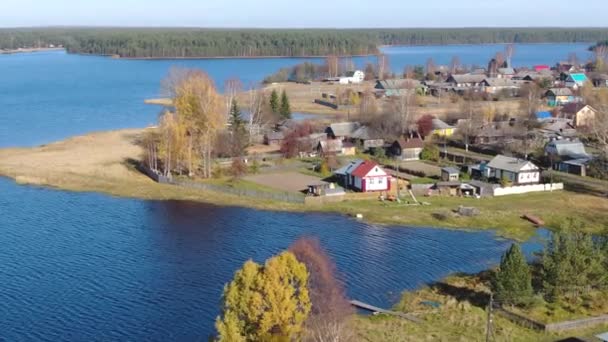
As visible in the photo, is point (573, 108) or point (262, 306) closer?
point (262, 306)

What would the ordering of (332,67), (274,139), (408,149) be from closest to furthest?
(408,149), (274,139), (332,67)

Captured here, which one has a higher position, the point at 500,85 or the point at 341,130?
the point at 500,85

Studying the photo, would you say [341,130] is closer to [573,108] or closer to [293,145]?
[293,145]

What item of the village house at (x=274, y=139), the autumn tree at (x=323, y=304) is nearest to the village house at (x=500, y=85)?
the village house at (x=274, y=139)

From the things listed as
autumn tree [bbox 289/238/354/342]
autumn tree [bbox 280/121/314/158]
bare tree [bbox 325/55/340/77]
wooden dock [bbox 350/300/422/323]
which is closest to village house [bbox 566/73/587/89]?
bare tree [bbox 325/55/340/77]

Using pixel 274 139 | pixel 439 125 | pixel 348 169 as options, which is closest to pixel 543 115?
pixel 439 125

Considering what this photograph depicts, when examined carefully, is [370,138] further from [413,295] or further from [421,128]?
[413,295]
